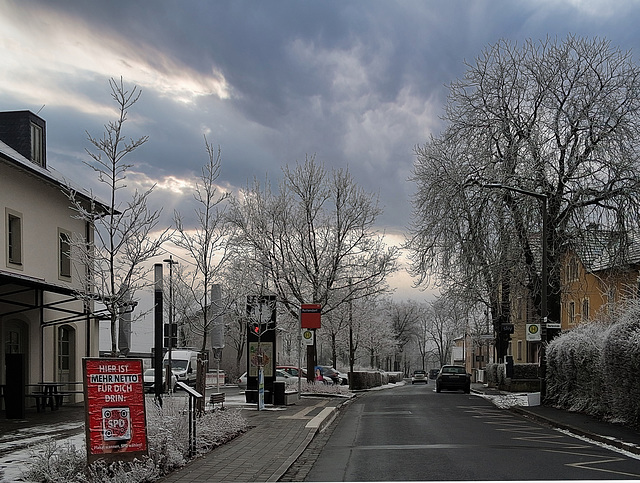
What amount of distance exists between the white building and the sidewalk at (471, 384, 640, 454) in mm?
13271

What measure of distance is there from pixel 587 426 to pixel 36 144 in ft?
64.9

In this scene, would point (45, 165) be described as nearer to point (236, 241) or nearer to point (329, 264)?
point (236, 241)

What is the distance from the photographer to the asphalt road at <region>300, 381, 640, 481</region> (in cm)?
1054

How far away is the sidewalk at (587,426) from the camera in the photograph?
547 inches

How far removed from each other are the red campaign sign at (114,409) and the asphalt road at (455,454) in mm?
2504

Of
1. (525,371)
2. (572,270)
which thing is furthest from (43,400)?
(525,371)

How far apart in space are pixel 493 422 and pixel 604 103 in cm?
1310

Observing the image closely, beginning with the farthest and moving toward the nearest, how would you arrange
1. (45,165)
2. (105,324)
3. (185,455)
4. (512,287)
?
(105,324) < (512,287) < (45,165) < (185,455)

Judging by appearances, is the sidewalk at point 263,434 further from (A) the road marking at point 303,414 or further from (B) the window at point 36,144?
(B) the window at point 36,144

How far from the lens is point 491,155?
2816 cm

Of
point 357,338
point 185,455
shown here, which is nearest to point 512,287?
point 185,455

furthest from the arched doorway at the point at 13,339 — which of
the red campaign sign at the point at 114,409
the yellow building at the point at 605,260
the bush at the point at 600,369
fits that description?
the yellow building at the point at 605,260

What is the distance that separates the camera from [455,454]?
502 inches

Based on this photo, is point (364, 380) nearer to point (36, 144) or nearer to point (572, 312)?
point (572, 312)
